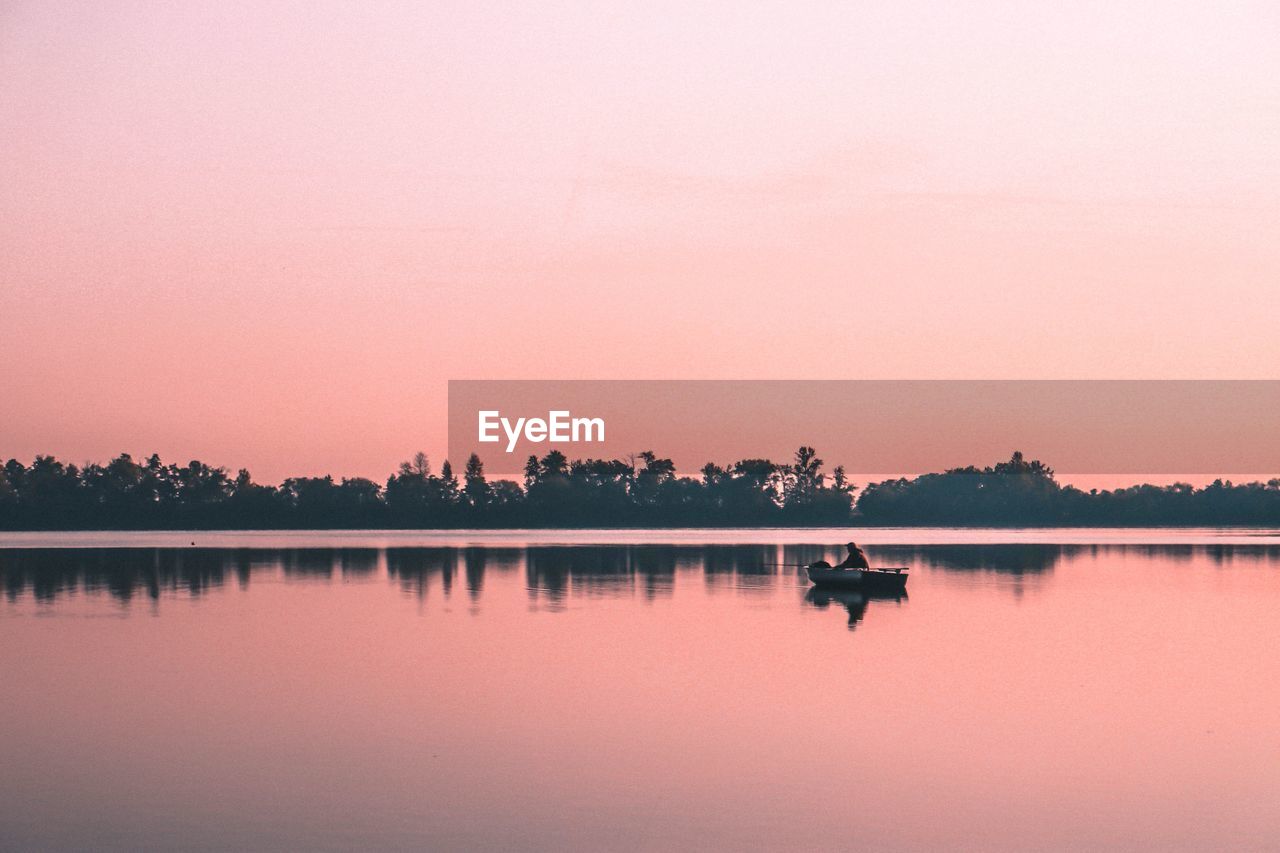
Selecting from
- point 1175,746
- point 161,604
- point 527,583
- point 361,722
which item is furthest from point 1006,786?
point 527,583

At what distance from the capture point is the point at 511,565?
80.9 meters

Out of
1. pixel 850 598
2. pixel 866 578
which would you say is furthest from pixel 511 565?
pixel 850 598

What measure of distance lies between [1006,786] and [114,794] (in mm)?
11913

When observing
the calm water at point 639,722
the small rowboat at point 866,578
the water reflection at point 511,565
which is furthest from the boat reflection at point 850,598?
the calm water at point 639,722

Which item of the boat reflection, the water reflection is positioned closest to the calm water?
the boat reflection

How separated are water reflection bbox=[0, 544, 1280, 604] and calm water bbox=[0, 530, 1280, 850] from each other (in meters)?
6.64

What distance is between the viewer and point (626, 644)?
37562 mm

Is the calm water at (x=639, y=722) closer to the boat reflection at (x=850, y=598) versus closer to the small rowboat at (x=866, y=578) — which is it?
the boat reflection at (x=850, y=598)

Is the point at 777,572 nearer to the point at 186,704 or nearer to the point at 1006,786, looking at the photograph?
the point at 186,704

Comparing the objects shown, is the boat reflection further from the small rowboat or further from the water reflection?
the water reflection

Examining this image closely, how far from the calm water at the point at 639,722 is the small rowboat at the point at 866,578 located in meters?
3.81

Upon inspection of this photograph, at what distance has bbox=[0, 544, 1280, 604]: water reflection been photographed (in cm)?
6031

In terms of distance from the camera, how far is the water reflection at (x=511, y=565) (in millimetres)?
60312

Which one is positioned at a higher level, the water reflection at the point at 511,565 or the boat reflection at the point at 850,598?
the water reflection at the point at 511,565
